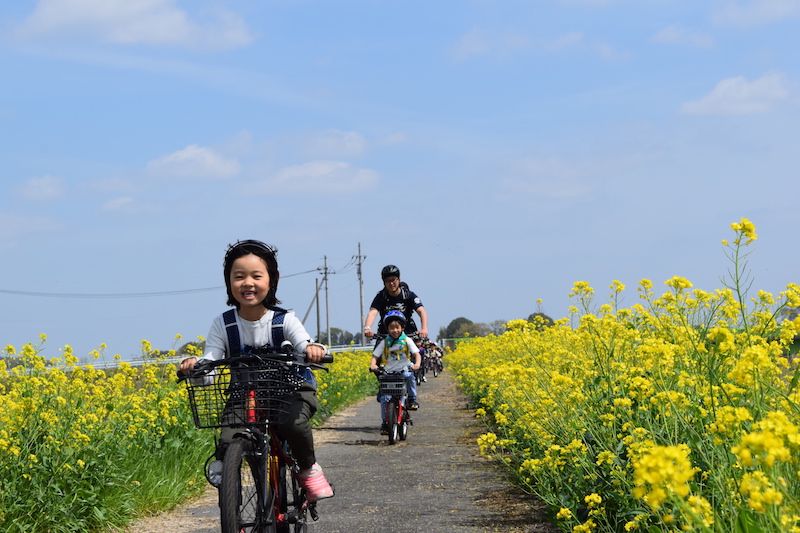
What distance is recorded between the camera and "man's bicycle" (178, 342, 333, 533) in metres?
3.52

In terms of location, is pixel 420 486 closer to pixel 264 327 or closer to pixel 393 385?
pixel 264 327

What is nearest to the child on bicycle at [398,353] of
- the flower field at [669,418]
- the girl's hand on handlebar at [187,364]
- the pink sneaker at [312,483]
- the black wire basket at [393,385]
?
the black wire basket at [393,385]

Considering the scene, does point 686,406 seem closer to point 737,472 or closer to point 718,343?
point 718,343

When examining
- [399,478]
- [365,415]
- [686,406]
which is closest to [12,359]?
[399,478]

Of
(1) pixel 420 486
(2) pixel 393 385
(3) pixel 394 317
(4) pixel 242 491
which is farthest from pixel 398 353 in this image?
(4) pixel 242 491

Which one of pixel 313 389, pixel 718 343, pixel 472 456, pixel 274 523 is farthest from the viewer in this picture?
pixel 472 456

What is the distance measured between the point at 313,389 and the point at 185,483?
9.44 feet

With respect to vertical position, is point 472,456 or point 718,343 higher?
point 718,343

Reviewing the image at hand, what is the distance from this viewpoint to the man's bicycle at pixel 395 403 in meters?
9.77

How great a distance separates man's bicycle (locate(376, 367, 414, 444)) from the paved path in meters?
0.15

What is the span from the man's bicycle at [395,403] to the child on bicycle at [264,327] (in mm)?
5445

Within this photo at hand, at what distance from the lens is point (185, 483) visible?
21.7 feet

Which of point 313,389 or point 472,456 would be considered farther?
point 472,456

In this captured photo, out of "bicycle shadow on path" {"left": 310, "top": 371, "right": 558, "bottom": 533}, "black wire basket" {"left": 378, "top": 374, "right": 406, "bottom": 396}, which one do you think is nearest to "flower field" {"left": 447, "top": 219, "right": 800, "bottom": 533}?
"bicycle shadow on path" {"left": 310, "top": 371, "right": 558, "bottom": 533}
